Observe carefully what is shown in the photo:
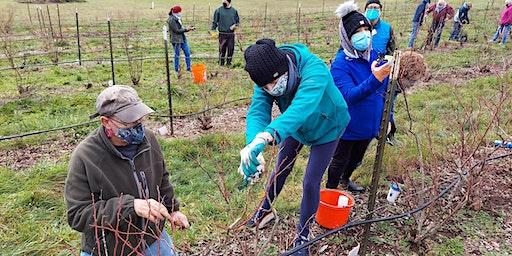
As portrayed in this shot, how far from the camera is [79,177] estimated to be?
1820 mm

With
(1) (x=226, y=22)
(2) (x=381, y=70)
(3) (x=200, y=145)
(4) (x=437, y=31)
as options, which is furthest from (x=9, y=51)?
(4) (x=437, y=31)

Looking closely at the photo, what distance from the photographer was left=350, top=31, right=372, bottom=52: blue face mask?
9.27ft

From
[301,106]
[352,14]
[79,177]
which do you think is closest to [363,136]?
[352,14]

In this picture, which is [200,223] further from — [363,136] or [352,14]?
[352,14]

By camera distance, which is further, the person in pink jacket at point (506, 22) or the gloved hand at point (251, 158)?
the person in pink jacket at point (506, 22)

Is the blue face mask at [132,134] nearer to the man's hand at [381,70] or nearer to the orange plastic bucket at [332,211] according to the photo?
the man's hand at [381,70]

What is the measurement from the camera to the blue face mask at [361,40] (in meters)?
2.83

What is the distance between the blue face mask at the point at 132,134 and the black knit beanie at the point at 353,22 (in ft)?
5.44

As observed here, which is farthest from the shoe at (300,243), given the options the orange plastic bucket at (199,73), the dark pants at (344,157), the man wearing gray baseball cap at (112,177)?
the orange plastic bucket at (199,73)

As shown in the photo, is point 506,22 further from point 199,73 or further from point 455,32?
point 199,73

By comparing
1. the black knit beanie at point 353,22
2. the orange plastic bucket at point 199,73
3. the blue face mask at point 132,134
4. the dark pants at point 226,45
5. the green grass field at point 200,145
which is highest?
the black knit beanie at point 353,22

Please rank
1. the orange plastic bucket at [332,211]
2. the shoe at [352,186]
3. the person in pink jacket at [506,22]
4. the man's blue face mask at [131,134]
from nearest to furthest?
1. the man's blue face mask at [131,134]
2. the orange plastic bucket at [332,211]
3. the shoe at [352,186]
4. the person in pink jacket at [506,22]

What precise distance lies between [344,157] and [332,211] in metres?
0.44

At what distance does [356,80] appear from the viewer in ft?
9.70
